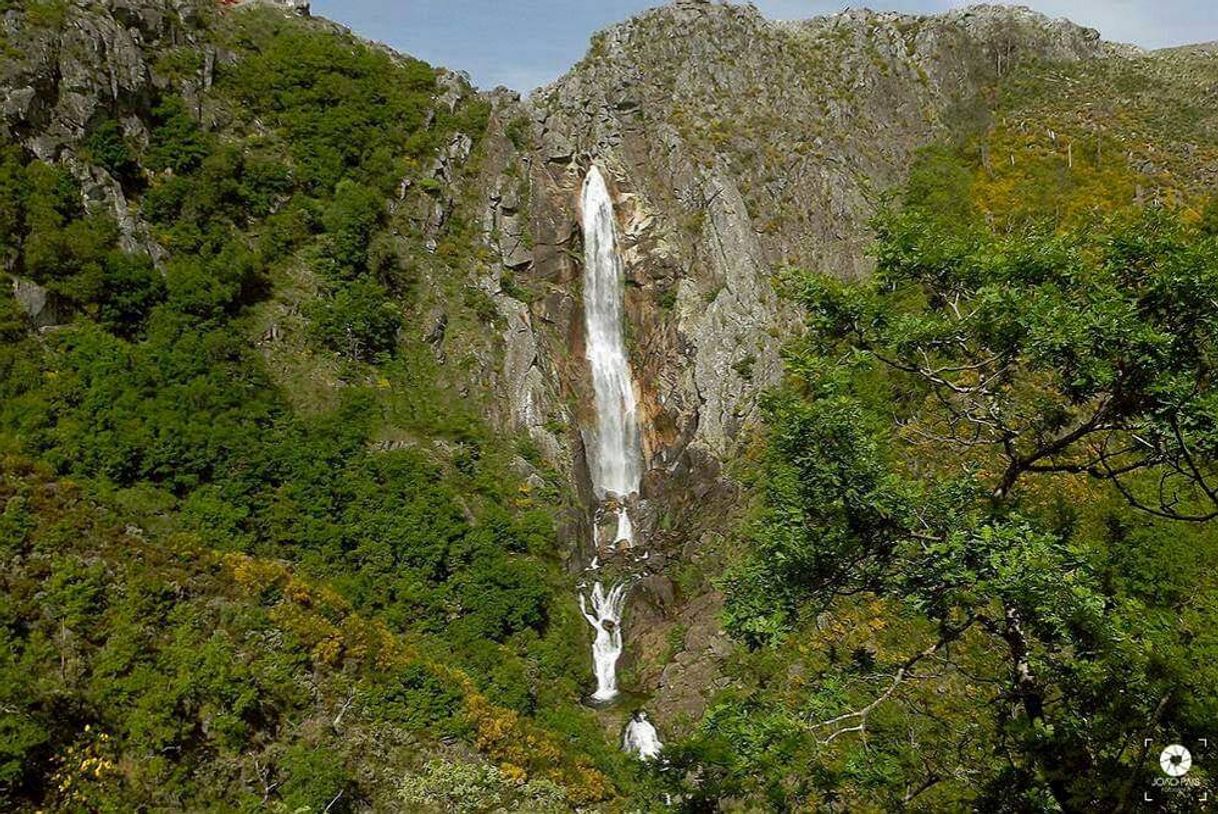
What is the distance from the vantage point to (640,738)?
30969 mm

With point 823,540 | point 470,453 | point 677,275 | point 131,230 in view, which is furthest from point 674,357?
point 823,540

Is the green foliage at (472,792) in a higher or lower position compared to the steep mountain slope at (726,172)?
lower

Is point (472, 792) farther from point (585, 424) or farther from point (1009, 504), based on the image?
point (585, 424)

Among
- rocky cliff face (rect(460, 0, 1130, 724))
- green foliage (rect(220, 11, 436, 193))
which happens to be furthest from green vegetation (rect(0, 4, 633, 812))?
rocky cliff face (rect(460, 0, 1130, 724))

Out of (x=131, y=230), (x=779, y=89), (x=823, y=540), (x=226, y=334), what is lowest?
(x=823, y=540)

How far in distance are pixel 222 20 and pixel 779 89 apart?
140 ft

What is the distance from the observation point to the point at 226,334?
115 feet

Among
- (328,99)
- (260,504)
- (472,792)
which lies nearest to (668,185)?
(328,99)

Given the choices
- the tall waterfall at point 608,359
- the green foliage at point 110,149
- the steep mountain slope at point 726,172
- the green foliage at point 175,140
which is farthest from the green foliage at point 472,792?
the green foliage at point 175,140

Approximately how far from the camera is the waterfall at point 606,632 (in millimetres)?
35375

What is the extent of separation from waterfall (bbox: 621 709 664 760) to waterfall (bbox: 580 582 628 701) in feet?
10.3

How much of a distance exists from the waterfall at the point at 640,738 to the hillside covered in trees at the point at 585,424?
70 centimetres

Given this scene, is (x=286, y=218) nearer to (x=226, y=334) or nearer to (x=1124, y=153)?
(x=226, y=334)

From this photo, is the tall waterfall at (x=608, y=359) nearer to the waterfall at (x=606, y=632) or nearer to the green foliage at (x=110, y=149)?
the waterfall at (x=606, y=632)
